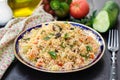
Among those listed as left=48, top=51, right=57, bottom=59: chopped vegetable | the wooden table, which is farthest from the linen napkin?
left=48, top=51, right=57, bottom=59: chopped vegetable

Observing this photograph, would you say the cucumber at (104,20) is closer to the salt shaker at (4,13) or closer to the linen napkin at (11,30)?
the linen napkin at (11,30)

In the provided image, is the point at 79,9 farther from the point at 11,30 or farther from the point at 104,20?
the point at 11,30

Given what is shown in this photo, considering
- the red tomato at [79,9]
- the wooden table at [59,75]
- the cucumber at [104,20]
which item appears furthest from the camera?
the red tomato at [79,9]

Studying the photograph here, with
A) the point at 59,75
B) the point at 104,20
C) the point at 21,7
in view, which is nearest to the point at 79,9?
the point at 104,20

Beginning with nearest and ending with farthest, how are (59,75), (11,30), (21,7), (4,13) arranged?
(59,75)
(11,30)
(4,13)
(21,7)

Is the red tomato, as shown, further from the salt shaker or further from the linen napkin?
the salt shaker

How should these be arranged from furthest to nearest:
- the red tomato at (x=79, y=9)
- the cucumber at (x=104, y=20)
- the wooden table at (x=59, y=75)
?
the red tomato at (x=79, y=9) → the cucumber at (x=104, y=20) → the wooden table at (x=59, y=75)

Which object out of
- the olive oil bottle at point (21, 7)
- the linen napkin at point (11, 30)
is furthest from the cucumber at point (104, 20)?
the olive oil bottle at point (21, 7)
